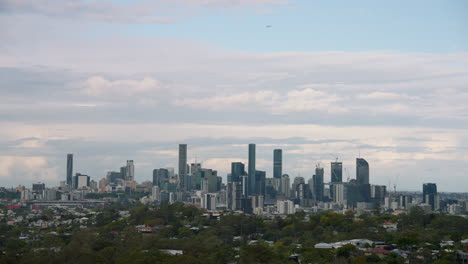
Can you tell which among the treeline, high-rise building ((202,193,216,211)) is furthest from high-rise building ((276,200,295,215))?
the treeline

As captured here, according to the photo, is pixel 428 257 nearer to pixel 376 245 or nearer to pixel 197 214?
pixel 376 245

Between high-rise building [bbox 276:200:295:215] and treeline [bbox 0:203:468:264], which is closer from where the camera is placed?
treeline [bbox 0:203:468:264]

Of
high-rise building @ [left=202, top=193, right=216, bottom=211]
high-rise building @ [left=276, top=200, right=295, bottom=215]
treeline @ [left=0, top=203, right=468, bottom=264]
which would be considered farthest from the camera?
high-rise building @ [left=202, top=193, right=216, bottom=211]

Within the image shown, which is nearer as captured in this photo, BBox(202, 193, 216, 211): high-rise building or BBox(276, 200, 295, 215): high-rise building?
BBox(276, 200, 295, 215): high-rise building

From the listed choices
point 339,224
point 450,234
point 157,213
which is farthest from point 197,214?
point 450,234

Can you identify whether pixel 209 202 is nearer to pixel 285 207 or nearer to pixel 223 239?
pixel 285 207

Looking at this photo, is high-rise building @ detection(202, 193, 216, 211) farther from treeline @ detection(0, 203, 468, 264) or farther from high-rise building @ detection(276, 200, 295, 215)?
treeline @ detection(0, 203, 468, 264)

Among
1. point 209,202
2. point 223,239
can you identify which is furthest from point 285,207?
point 223,239

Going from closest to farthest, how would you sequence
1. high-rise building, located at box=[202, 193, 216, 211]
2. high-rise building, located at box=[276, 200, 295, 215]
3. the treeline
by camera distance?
the treeline < high-rise building, located at box=[276, 200, 295, 215] < high-rise building, located at box=[202, 193, 216, 211]

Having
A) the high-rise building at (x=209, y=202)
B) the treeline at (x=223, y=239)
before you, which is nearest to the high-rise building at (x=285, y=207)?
the high-rise building at (x=209, y=202)

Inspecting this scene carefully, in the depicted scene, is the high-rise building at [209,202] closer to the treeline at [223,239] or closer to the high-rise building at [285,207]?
the high-rise building at [285,207]

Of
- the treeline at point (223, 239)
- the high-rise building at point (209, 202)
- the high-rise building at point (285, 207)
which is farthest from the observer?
the high-rise building at point (209, 202)
